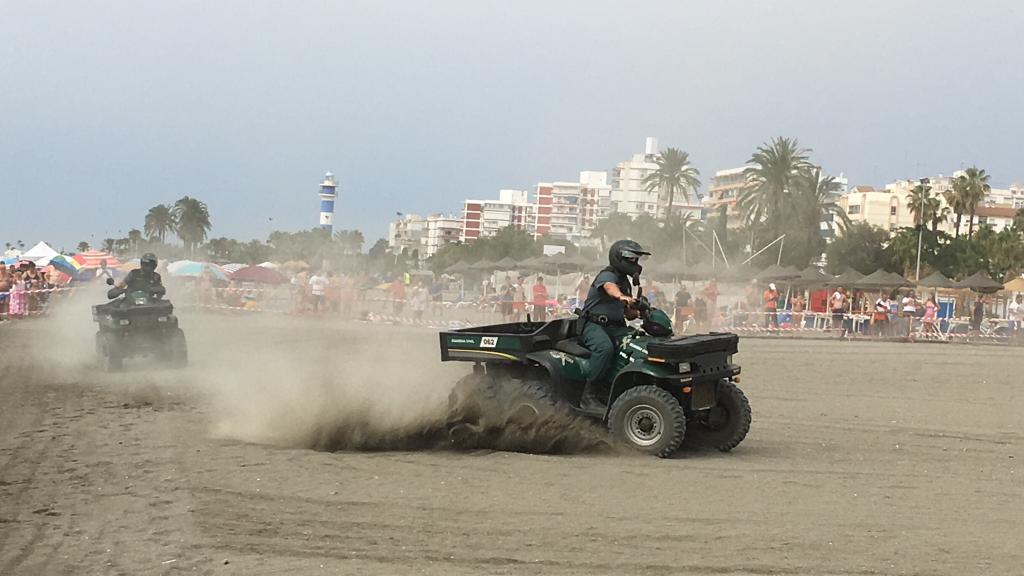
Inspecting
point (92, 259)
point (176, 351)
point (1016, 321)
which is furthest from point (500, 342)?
point (92, 259)

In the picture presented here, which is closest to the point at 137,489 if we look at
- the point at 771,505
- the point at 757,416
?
the point at 771,505

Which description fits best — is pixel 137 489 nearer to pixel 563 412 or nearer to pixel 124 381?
pixel 563 412

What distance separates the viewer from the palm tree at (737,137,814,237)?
92.6m

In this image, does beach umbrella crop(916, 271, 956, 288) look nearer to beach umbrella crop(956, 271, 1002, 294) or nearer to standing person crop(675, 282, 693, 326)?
beach umbrella crop(956, 271, 1002, 294)

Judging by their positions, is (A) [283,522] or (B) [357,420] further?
(B) [357,420]

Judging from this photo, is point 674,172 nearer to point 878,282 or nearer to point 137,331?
point 878,282

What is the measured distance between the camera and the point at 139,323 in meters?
18.7

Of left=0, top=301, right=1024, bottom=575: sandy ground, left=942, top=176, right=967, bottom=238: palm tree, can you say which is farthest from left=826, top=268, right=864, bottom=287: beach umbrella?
left=942, top=176, right=967, bottom=238: palm tree

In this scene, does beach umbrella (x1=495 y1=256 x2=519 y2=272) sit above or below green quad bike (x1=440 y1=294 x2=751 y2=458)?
above

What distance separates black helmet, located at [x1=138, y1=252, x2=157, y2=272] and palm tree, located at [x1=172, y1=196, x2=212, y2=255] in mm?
97715

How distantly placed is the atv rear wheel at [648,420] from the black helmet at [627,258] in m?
1.25

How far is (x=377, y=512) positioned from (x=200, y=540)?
135cm

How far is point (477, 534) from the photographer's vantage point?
7.25 m

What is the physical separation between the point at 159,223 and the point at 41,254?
324ft
